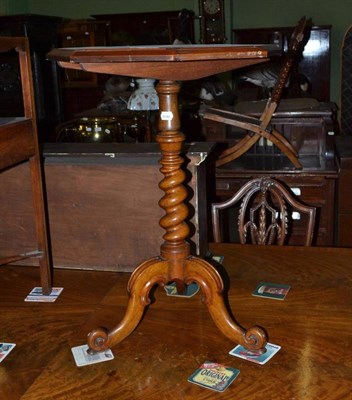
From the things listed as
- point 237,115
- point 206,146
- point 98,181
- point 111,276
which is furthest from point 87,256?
point 237,115

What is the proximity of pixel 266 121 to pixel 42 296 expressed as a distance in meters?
1.83

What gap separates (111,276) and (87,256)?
0.09 m

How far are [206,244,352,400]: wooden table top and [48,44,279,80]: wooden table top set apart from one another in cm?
57

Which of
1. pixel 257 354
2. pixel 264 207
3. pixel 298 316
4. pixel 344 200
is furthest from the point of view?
pixel 344 200

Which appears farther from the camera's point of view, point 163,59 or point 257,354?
point 257,354

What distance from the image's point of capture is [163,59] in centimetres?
104

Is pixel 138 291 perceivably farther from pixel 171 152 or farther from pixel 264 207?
pixel 264 207

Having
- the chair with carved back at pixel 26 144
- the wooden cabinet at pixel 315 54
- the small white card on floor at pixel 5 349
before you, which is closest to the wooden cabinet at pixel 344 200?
the chair with carved back at pixel 26 144

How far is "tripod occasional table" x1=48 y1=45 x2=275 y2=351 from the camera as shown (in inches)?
41.4

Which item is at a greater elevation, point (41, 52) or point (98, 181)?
point (41, 52)

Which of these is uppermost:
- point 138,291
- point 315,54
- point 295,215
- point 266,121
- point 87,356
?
point 315,54

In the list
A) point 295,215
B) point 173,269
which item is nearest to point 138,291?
point 173,269

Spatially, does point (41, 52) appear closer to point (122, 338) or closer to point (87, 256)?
point (87, 256)

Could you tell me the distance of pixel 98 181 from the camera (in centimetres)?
161
